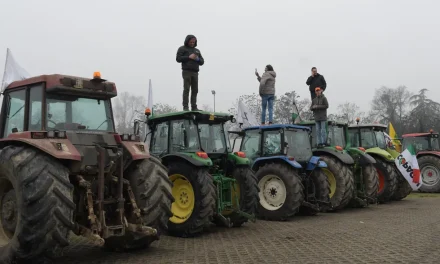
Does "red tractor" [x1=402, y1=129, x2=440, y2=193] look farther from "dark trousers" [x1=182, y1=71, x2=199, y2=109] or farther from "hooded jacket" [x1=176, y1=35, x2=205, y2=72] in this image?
"hooded jacket" [x1=176, y1=35, x2=205, y2=72]

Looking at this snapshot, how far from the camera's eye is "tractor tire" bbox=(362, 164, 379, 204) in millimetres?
13102

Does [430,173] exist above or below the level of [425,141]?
below

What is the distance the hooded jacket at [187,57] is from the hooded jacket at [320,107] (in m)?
4.06

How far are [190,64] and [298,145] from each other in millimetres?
3451

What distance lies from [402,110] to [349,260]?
47.3 m

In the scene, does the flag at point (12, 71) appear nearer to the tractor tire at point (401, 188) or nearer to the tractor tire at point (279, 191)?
the tractor tire at point (279, 191)

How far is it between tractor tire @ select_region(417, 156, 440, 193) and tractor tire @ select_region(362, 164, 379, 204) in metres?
5.35

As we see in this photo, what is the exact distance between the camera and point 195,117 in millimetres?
8922

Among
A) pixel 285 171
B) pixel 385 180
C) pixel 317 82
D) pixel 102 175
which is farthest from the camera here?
pixel 385 180

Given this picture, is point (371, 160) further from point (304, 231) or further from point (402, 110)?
point (402, 110)

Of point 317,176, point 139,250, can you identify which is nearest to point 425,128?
point 317,176

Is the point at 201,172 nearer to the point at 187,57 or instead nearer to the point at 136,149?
the point at 136,149

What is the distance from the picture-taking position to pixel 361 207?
43.5ft

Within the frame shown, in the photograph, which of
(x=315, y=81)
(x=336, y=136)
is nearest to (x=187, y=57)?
(x=315, y=81)
